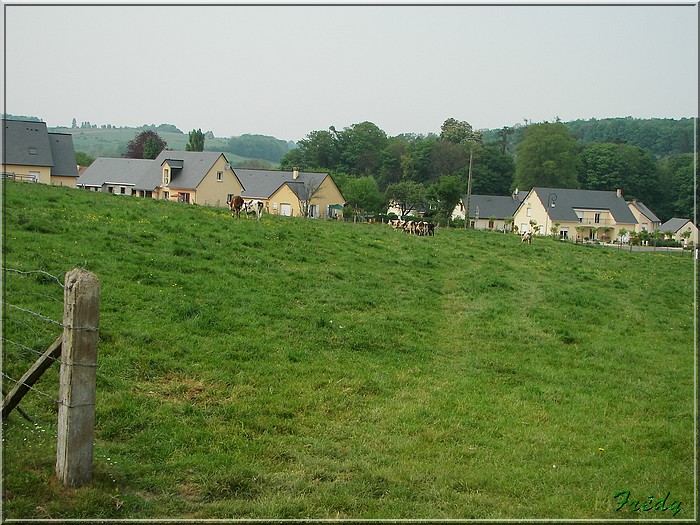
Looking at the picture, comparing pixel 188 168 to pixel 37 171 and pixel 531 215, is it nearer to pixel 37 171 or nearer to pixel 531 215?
pixel 37 171

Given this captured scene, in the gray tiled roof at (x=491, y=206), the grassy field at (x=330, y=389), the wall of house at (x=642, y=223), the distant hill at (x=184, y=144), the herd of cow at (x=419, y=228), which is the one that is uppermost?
the distant hill at (x=184, y=144)

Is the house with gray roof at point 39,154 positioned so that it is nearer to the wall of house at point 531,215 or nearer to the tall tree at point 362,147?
the tall tree at point 362,147

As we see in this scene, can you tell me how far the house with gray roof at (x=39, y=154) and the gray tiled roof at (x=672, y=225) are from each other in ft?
103

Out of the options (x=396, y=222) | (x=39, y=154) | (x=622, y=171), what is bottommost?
(x=396, y=222)

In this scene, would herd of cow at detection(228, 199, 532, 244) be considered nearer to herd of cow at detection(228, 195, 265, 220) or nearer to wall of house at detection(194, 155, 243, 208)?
herd of cow at detection(228, 195, 265, 220)

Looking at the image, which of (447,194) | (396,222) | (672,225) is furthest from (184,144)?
(672,225)

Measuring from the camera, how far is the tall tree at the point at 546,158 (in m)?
73.8

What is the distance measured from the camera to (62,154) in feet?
145

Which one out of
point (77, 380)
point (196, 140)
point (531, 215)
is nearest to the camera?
point (77, 380)

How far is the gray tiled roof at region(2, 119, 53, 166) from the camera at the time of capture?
3744cm

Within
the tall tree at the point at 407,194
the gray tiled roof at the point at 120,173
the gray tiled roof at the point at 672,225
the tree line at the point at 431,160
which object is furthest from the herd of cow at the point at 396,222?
the tall tree at the point at 407,194

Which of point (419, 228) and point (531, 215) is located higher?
point (531, 215)

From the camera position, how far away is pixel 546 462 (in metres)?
6.75

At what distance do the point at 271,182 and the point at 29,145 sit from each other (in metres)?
26.7
